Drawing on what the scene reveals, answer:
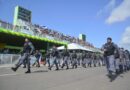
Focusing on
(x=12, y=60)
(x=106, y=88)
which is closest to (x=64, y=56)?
(x=12, y=60)

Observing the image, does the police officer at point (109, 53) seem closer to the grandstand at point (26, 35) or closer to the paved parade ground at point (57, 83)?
the paved parade ground at point (57, 83)

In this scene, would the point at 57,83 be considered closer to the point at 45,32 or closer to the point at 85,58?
the point at 85,58

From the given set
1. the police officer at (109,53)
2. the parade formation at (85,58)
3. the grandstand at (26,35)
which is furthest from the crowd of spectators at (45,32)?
the police officer at (109,53)

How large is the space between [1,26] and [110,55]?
977 inches

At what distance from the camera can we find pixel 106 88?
27.5 ft

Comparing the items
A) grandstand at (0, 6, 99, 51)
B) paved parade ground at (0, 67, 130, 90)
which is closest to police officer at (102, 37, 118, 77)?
paved parade ground at (0, 67, 130, 90)

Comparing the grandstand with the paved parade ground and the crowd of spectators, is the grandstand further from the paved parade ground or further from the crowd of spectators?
the paved parade ground

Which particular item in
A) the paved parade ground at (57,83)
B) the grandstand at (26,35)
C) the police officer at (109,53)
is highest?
the grandstand at (26,35)

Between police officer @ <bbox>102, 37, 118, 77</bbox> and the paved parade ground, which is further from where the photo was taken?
police officer @ <bbox>102, 37, 118, 77</bbox>

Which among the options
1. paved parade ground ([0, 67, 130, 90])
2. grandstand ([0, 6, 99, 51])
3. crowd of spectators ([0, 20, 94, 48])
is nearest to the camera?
paved parade ground ([0, 67, 130, 90])

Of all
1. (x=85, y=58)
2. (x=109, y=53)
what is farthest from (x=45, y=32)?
(x=109, y=53)

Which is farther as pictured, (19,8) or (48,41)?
(19,8)

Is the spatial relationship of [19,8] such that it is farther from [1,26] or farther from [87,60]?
[87,60]

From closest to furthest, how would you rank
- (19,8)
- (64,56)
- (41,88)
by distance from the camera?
(41,88)
(64,56)
(19,8)
